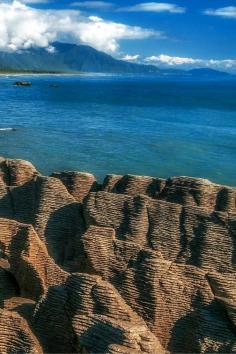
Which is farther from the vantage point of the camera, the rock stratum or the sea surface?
the sea surface

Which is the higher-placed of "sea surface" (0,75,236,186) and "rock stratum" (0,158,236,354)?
"rock stratum" (0,158,236,354)

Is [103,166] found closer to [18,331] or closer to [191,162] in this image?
[191,162]

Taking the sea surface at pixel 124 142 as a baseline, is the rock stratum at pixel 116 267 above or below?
above

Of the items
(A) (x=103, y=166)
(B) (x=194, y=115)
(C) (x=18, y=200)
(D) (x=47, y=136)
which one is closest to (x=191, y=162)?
(A) (x=103, y=166)

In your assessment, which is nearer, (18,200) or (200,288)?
(200,288)

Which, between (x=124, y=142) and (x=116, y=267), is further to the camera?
(x=124, y=142)

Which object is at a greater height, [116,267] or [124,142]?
[116,267]

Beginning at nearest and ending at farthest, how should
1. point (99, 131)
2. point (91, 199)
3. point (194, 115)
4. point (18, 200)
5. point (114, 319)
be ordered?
1. point (114, 319)
2. point (91, 199)
3. point (18, 200)
4. point (99, 131)
5. point (194, 115)

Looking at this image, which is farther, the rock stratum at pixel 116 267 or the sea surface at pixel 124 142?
the sea surface at pixel 124 142
